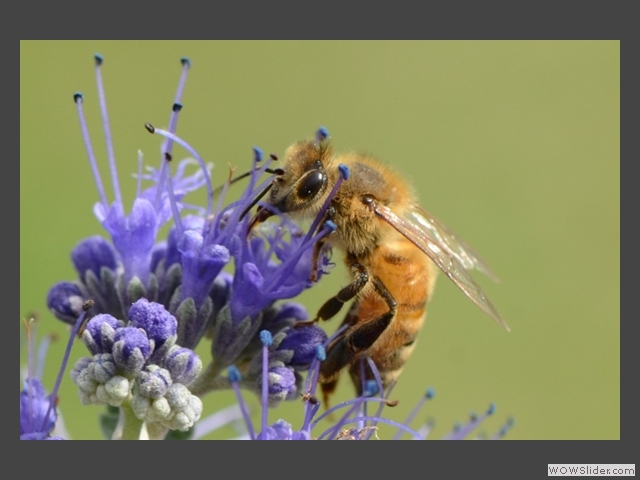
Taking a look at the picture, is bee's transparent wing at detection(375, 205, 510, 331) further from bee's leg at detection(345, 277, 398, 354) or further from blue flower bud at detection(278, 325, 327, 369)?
blue flower bud at detection(278, 325, 327, 369)

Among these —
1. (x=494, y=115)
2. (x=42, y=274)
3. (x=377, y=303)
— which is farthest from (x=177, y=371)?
(x=494, y=115)

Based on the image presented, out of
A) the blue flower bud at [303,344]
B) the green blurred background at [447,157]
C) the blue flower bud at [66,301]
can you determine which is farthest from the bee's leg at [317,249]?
the green blurred background at [447,157]

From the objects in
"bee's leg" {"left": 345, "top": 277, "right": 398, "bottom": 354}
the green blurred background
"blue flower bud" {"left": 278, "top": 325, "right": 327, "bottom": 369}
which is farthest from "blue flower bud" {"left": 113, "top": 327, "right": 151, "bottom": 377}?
the green blurred background

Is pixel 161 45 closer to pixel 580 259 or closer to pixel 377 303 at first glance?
pixel 580 259

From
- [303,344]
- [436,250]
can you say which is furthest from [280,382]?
[436,250]

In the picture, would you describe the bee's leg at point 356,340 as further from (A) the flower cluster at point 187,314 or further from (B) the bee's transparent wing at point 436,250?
(B) the bee's transparent wing at point 436,250
